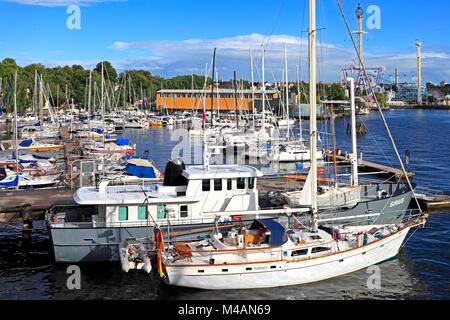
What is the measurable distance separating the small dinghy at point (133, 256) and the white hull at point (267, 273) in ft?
3.78

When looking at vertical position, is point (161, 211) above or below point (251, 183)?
below

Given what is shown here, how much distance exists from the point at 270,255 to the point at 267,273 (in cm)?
Result: 76

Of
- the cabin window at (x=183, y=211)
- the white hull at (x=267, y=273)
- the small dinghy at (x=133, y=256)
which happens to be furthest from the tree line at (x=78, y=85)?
the white hull at (x=267, y=273)

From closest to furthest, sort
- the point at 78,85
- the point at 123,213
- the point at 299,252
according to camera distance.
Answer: the point at 299,252
the point at 123,213
the point at 78,85

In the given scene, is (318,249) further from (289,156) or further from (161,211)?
(289,156)

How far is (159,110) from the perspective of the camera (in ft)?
484

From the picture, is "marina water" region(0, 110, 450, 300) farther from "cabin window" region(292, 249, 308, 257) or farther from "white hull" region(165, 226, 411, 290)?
"cabin window" region(292, 249, 308, 257)

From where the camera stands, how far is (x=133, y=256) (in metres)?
20.7

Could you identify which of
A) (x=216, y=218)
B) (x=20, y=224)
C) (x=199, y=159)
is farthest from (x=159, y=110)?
(x=216, y=218)

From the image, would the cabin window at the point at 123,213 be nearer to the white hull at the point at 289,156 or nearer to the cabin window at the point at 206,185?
the cabin window at the point at 206,185

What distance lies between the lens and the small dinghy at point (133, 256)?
1999 centimetres

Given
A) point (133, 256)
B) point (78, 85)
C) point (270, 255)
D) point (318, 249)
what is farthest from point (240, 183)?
point (78, 85)

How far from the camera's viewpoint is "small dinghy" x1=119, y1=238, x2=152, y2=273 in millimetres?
19991

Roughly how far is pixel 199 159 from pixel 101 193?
3748 cm
